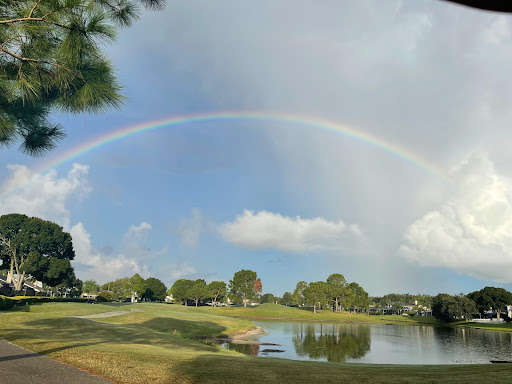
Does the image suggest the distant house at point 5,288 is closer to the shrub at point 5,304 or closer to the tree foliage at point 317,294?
the shrub at point 5,304

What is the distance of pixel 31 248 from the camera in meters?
87.0

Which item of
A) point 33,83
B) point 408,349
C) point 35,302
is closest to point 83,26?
point 33,83

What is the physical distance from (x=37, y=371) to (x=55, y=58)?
34.5 ft

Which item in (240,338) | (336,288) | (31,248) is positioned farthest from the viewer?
(336,288)

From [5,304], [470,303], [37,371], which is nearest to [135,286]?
[5,304]

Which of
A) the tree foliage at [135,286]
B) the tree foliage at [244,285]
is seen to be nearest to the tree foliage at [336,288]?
the tree foliage at [244,285]

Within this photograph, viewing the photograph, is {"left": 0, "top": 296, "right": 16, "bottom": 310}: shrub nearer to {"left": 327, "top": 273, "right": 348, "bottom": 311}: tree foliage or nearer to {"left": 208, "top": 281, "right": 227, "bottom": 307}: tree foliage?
{"left": 208, "top": 281, "right": 227, "bottom": 307}: tree foliage

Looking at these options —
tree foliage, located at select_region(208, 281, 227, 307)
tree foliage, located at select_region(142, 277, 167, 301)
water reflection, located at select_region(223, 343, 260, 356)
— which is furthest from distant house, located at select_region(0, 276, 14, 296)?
water reflection, located at select_region(223, 343, 260, 356)

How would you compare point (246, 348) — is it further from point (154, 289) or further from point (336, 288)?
point (154, 289)

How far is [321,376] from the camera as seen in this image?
1405 cm

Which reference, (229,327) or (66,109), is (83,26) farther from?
(229,327)

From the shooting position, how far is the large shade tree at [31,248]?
85750 millimetres

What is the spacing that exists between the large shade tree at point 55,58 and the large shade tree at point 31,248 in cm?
8340

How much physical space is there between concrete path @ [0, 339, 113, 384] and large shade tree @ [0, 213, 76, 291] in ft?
266
